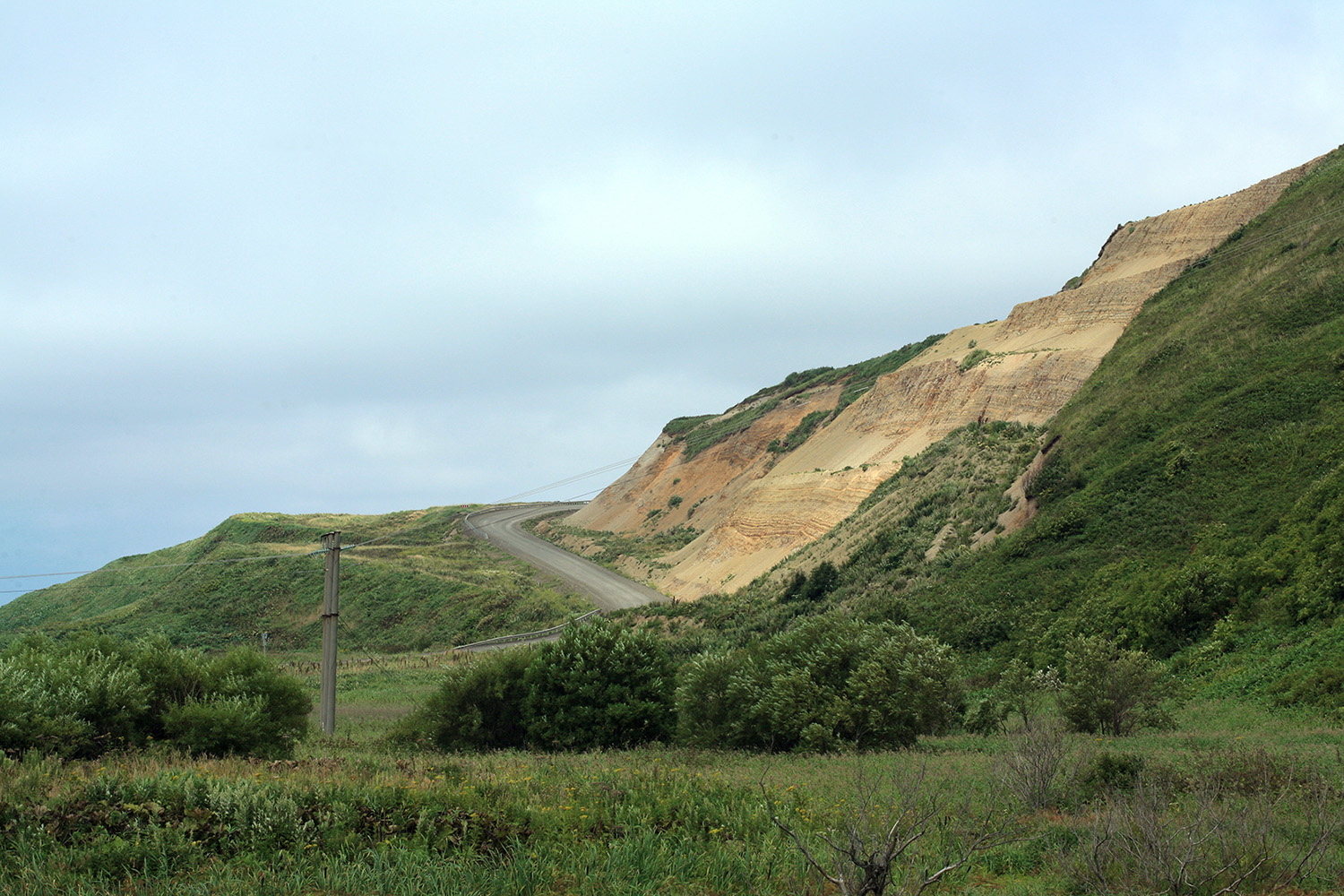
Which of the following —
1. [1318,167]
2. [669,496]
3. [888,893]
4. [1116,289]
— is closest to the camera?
[888,893]

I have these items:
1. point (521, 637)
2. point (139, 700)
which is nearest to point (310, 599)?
point (521, 637)

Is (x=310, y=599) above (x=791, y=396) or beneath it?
beneath

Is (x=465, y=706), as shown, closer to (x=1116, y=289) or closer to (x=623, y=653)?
(x=623, y=653)

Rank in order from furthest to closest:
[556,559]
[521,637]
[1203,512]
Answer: [556,559], [521,637], [1203,512]

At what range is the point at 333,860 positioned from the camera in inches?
324

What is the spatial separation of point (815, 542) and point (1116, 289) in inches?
903

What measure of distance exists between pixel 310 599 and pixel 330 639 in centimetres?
5436

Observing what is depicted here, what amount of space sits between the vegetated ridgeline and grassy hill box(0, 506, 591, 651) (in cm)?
1160

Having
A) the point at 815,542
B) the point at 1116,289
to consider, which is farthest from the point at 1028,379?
the point at 815,542

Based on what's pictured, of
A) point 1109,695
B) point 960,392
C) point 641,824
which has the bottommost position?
point 1109,695

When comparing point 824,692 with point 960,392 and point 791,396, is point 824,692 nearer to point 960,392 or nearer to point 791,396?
point 960,392

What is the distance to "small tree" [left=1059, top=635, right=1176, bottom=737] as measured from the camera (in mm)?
17031

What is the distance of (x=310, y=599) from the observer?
7250cm

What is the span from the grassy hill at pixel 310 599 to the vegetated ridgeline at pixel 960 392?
11600 mm
